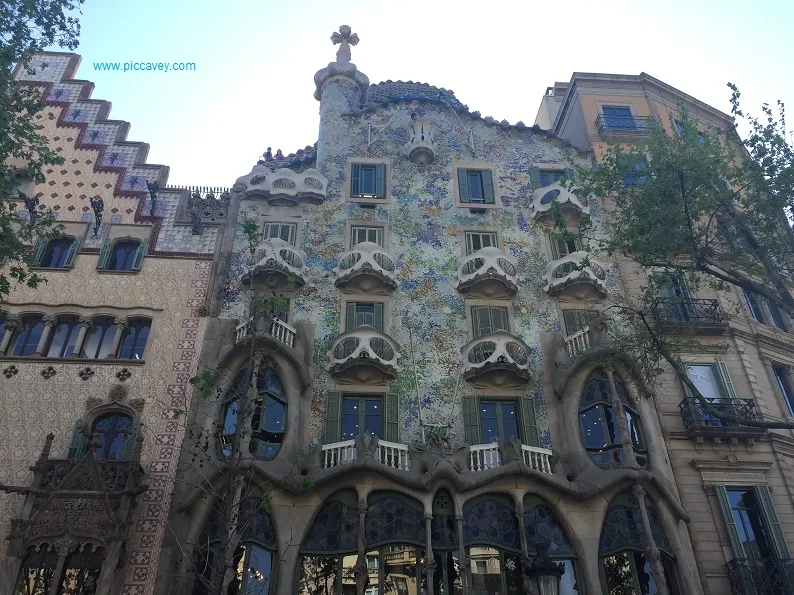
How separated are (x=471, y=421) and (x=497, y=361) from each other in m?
1.84

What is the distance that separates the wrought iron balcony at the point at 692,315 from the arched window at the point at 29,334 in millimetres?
18221

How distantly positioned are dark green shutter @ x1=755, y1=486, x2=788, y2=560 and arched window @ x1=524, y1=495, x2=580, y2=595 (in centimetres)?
551

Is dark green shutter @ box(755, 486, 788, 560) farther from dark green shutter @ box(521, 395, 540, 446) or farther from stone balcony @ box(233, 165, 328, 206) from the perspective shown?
stone balcony @ box(233, 165, 328, 206)

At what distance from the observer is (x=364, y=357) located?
62.1 feet

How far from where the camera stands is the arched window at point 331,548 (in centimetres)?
1574

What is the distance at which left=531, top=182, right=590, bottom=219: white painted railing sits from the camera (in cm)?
2336

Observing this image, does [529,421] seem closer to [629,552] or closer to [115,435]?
[629,552]

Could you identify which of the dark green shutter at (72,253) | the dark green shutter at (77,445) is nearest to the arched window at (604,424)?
the dark green shutter at (77,445)

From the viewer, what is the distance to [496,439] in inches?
731

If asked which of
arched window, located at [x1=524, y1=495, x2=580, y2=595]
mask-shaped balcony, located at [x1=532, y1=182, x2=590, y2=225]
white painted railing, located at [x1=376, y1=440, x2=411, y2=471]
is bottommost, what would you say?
arched window, located at [x1=524, y1=495, x2=580, y2=595]

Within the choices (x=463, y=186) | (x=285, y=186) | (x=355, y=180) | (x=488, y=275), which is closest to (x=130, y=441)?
(x=285, y=186)

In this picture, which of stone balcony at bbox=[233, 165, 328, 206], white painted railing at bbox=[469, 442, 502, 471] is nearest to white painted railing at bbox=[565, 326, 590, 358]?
white painted railing at bbox=[469, 442, 502, 471]

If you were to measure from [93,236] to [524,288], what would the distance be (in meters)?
14.0

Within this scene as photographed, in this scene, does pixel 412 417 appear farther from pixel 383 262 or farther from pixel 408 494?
pixel 383 262
